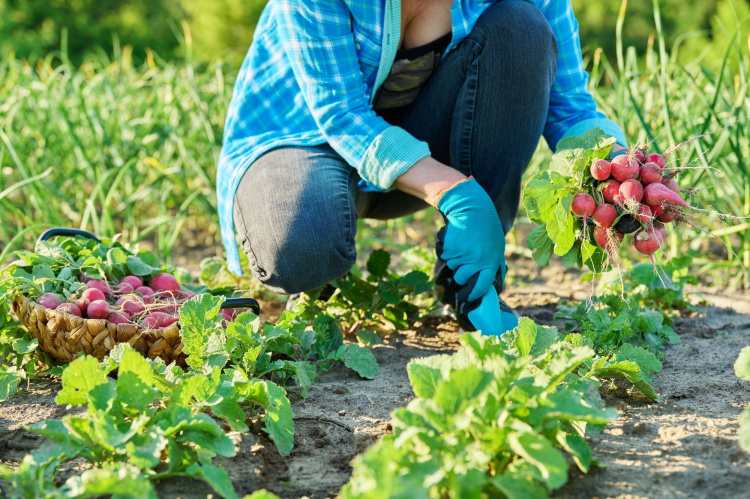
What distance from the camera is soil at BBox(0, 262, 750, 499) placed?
0.97m

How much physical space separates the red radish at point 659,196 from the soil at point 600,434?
35cm

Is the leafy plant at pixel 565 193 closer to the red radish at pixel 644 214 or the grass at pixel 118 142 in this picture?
the red radish at pixel 644 214

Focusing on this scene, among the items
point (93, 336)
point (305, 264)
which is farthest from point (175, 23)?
point (93, 336)

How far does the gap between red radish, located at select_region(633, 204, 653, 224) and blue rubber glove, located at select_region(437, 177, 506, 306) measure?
32cm

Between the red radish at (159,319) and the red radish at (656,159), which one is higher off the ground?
the red radish at (656,159)

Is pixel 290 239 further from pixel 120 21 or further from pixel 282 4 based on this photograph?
pixel 120 21

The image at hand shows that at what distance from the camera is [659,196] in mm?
1200

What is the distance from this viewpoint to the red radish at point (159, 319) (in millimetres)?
1354

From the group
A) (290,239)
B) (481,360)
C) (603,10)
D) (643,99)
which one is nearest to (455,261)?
(290,239)

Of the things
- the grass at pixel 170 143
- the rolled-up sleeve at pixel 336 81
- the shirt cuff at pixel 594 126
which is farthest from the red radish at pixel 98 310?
the shirt cuff at pixel 594 126

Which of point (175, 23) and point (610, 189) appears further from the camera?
point (175, 23)

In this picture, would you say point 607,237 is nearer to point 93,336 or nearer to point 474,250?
point 474,250

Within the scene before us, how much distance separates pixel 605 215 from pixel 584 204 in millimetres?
41

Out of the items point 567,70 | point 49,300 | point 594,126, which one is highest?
point 567,70
